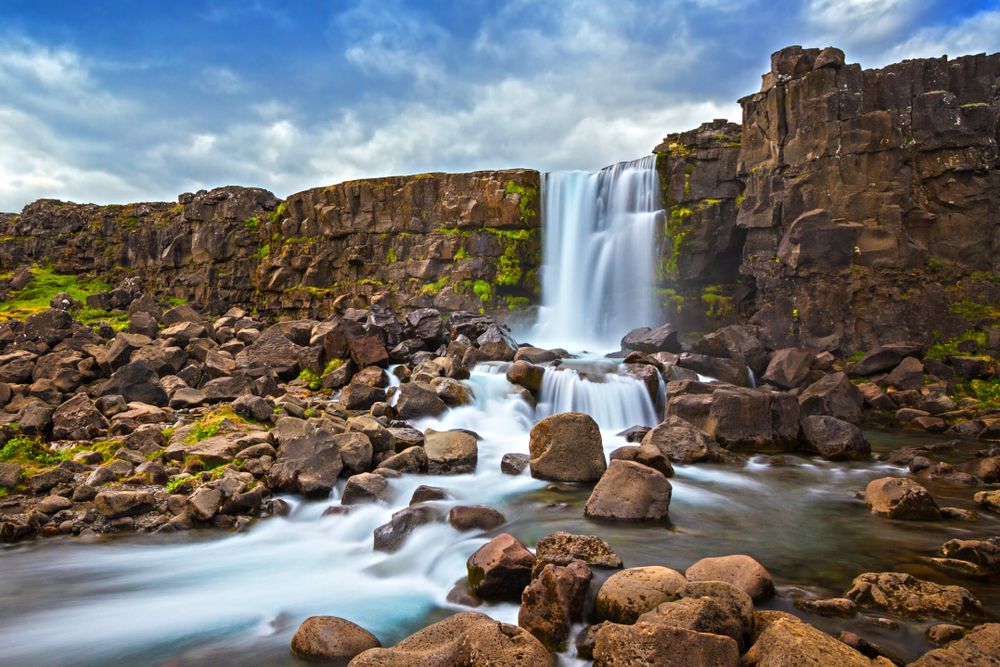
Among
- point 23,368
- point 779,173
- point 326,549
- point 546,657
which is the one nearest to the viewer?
point 546,657

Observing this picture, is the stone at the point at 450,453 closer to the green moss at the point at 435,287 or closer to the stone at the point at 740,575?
the stone at the point at 740,575

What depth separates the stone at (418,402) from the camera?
12.7m

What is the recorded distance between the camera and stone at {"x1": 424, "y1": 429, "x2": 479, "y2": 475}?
1002 centimetres

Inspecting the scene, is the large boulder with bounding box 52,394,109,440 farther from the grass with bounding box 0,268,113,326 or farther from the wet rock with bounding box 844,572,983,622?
the grass with bounding box 0,268,113,326

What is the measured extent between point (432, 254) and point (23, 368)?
1648 centimetres

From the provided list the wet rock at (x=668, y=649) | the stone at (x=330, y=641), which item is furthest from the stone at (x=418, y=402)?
the wet rock at (x=668, y=649)

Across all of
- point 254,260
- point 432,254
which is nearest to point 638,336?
point 432,254

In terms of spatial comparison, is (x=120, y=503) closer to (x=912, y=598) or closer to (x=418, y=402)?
(x=418, y=402)

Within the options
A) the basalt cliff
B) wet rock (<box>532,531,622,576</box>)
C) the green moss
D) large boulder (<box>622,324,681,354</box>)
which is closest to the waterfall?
the basalt cliff

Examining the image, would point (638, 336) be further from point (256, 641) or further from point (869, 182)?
point (256, 641)

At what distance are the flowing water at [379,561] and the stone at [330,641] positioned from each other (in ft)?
0.70

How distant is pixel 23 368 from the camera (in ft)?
44.4

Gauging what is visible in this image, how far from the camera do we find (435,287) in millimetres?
27125

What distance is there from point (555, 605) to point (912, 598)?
324 centimetres
